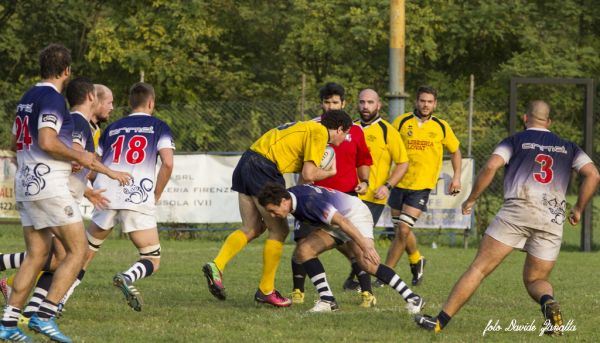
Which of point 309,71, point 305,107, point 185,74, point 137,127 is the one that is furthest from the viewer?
point 309,71

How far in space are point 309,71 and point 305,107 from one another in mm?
11661

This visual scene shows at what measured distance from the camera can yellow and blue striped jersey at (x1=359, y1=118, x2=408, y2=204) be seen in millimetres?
12344

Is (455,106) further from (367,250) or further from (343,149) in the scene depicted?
(367,250)

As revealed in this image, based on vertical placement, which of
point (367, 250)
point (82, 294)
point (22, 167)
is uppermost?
point (22, 167)

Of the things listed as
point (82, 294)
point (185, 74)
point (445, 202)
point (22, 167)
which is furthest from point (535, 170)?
point (185, 74)

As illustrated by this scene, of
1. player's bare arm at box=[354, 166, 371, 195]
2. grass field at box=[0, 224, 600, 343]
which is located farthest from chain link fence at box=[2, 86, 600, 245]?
player's bare arm at box=[354, 166, 371, 195]

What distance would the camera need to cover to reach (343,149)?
1119 cm

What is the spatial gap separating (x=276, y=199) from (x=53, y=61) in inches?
82.9

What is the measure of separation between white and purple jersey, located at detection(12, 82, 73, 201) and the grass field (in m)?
1.11

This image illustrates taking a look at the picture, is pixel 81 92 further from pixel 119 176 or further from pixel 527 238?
pixel 527 238

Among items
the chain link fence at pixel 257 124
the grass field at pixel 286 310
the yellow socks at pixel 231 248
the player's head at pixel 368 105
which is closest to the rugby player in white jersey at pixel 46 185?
the grass field at pixel 286 310

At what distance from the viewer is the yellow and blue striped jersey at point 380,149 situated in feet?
40.5

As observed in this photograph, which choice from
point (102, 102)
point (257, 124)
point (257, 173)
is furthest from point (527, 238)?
point (257, 124)

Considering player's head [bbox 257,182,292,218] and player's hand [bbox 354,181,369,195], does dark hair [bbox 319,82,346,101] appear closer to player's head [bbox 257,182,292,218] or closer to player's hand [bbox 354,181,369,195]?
player's hand [bbox 354,181,369,195]
